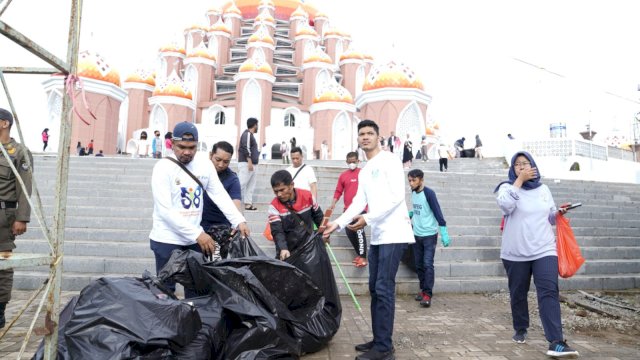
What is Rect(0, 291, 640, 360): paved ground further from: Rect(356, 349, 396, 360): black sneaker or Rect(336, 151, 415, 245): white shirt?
Rect(336, 151, 415, 245): white shirt

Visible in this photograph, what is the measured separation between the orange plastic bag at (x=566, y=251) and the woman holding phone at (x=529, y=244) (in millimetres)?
80

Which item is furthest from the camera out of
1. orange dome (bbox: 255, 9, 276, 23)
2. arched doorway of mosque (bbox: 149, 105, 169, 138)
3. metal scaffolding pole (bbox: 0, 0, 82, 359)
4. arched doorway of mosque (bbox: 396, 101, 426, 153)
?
orange dome (bbox: 255, 9, 276, 23)

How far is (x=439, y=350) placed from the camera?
10.9ft

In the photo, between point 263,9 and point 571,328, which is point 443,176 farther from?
point 263,9

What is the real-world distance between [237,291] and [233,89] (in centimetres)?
3050

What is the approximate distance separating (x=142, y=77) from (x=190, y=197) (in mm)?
30098

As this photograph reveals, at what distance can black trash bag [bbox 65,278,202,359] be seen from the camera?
2188mm

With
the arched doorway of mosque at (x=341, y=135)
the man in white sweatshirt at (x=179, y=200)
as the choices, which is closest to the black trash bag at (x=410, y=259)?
the man in white sweatshirt at (x=179, y=200)

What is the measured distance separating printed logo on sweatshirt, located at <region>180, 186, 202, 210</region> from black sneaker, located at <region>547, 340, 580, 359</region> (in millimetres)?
2822

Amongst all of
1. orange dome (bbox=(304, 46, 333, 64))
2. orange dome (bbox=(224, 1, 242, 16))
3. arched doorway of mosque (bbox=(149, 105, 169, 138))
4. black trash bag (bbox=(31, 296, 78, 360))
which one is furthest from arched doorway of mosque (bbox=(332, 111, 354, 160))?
black trash bag (bbox=(31, 296, 78, 360))

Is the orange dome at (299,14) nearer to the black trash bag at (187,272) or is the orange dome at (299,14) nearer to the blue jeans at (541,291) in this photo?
the blue jeans at (541,291)

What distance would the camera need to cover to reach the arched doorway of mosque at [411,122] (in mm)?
22641

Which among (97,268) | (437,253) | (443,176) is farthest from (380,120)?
(97,268)

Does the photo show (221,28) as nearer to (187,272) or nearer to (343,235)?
(343,235)
